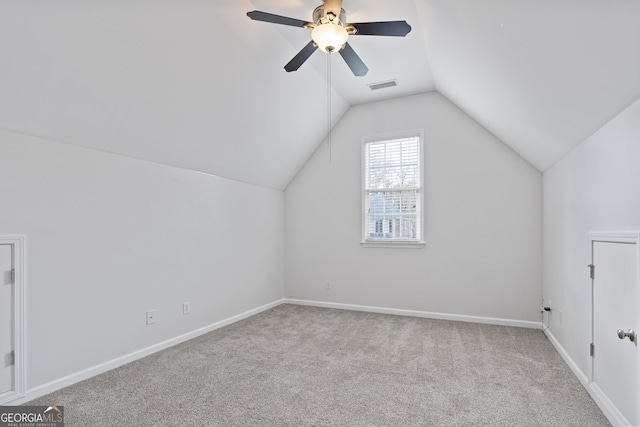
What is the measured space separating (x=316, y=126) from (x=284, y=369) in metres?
3.23

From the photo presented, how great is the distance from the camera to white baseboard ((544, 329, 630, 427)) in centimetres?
205

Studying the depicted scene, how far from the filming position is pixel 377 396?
246 cm

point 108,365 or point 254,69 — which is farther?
point 254,69

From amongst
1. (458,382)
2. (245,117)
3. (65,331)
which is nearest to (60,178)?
(65,331)

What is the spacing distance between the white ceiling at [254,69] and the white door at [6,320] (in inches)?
34.9

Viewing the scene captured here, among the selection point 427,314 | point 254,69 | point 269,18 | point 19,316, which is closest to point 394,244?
point 427,314

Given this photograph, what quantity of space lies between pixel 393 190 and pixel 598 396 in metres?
3.10

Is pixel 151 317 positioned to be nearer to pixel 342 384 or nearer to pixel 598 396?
pixel 342 384

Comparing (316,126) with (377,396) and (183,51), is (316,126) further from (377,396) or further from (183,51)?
(377,396)

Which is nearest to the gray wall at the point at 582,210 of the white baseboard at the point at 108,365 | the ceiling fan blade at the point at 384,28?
the ceiling fan blade at the point at 384,28

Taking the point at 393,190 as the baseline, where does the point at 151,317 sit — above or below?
below

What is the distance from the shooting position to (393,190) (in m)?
4.86

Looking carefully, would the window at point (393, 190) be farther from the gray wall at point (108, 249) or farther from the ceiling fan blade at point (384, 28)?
the ceiling fan blade at point (384, 28)

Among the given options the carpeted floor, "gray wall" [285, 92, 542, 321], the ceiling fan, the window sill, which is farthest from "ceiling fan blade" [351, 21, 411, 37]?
the window sill
